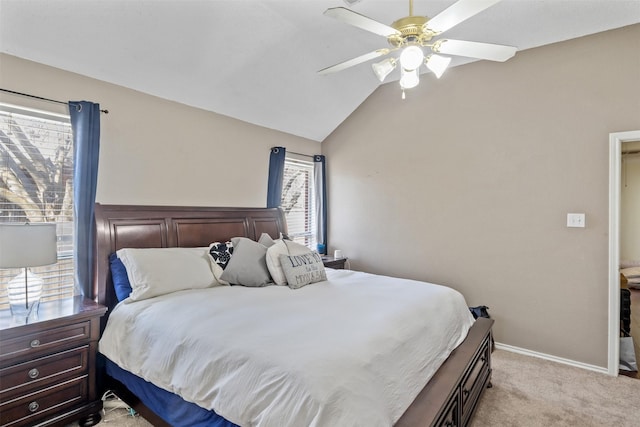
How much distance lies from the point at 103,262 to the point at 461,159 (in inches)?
136

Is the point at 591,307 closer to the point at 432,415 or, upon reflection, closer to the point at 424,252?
the point at 424,252

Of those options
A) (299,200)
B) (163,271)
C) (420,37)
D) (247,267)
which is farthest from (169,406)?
(299,200)

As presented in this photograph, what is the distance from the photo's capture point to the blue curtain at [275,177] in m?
3.97

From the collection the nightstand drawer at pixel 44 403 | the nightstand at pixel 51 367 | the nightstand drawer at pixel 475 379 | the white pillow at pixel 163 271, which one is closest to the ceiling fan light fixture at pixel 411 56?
the nightstand drawer at pixel 475 379

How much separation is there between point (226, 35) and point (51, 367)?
2.59 metres

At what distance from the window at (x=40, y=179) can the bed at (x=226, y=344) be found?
273mm

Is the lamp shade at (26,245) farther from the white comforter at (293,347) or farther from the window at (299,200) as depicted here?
the window at (299,200)

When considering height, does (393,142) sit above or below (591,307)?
above

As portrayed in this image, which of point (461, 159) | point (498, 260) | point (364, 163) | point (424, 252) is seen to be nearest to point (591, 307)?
point (498, 260)

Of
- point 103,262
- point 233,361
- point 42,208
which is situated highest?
point 42,208

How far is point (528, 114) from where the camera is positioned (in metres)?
3.18

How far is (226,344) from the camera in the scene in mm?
1562

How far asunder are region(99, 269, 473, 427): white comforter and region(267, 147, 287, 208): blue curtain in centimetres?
166

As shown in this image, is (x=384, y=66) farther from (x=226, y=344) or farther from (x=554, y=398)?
(x=554, y=398)
